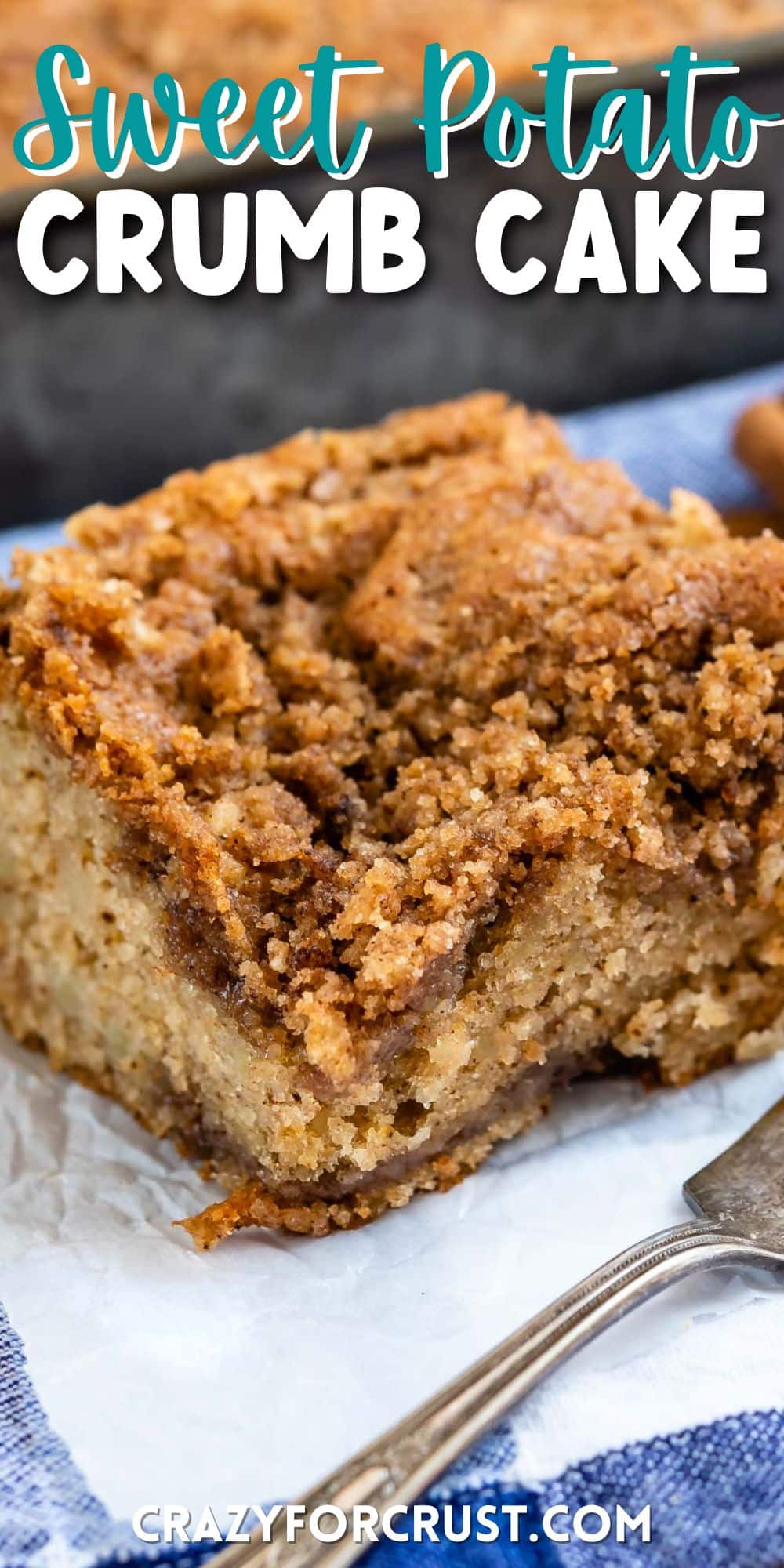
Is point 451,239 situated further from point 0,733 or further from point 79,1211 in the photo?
point 79,1211

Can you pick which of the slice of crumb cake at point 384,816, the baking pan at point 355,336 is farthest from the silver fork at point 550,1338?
the baking pan at point 355,336

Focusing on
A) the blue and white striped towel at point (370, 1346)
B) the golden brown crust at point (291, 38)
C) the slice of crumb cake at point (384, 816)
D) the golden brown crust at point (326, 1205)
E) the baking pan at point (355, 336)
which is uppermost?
the golden brown crust at point (291, 38)

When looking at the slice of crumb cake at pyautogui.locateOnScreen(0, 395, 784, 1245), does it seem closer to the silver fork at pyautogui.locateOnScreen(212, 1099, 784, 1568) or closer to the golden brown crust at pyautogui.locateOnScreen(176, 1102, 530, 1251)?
the golden brown crust at pyautogui.locateOnScreen(176, 1102, 530, 1251)

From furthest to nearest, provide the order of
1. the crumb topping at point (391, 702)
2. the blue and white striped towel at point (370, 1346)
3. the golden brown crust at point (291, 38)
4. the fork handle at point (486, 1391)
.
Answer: the golden brown crust at point (291, 38) < the crumb topping at point (391, 702) < the blue and white striped towel at point (370, 1346) < the fork handle at point (486, 1391)

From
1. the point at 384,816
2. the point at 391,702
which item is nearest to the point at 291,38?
the point at 391,702

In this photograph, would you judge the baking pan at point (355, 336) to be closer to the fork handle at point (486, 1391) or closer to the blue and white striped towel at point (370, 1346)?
the blue and white striped towel at point (370, 1346)

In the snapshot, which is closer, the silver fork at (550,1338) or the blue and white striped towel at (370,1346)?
the silver fork at (550,1338)
